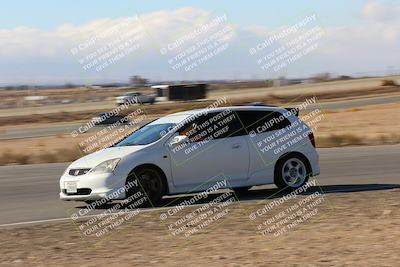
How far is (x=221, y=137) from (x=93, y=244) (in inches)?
187

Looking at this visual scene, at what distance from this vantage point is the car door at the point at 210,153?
42.5 ft

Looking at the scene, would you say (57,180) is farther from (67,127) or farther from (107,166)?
(67,127)

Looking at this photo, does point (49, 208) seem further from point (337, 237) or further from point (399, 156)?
point (399, 156)

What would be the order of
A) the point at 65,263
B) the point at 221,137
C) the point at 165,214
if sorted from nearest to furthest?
the point at 65,263, the point at 165,214, the point at 221,137

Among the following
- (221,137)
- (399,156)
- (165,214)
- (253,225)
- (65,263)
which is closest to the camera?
(65,263)

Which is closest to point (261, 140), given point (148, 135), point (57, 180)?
point (148, 135)

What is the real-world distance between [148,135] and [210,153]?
1.03m

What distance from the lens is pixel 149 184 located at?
12.7m

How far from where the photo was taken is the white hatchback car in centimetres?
1253

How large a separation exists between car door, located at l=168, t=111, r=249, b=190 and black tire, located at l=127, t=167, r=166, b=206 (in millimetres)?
285

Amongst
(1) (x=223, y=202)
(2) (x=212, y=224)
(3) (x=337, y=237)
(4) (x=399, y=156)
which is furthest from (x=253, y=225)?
(4) (x=399, y=156)

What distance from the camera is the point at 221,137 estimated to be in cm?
1339

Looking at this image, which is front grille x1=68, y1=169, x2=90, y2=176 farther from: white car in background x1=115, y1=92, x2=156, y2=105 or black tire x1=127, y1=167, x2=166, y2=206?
white car in background x1=115, y1=92, x2=156, y2=105

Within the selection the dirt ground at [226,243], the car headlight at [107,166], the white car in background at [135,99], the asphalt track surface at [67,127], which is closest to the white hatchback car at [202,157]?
the car headlight at [107,166]
